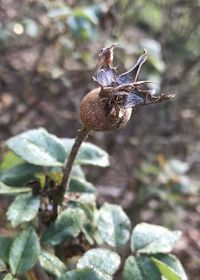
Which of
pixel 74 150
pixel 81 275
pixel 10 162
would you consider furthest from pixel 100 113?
pixel 10 162

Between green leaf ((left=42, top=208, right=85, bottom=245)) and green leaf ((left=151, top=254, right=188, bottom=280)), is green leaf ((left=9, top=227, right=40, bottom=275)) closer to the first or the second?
green leaf ((left=42, top=208, right=85, bottom=245))

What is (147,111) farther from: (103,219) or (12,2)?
(103,219)

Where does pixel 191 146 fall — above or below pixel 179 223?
above

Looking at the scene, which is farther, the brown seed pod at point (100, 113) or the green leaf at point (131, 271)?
the green leaf at point (131, 271)

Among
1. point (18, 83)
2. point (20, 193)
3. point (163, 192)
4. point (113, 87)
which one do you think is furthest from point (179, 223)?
point (113, 87)

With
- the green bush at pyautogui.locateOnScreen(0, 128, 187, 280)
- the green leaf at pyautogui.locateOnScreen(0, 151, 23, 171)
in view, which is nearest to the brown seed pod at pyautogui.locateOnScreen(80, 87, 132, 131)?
the green bush at pyautogui.locateOnScreen(0, 128, 187, 280)

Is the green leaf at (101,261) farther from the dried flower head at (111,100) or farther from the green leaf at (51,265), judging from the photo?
the dried flower head at (111,100)

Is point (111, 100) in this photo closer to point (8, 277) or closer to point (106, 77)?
point (106, 77)

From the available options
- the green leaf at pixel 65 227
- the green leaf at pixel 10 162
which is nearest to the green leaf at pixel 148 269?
the green leaf at pixel 65 227
